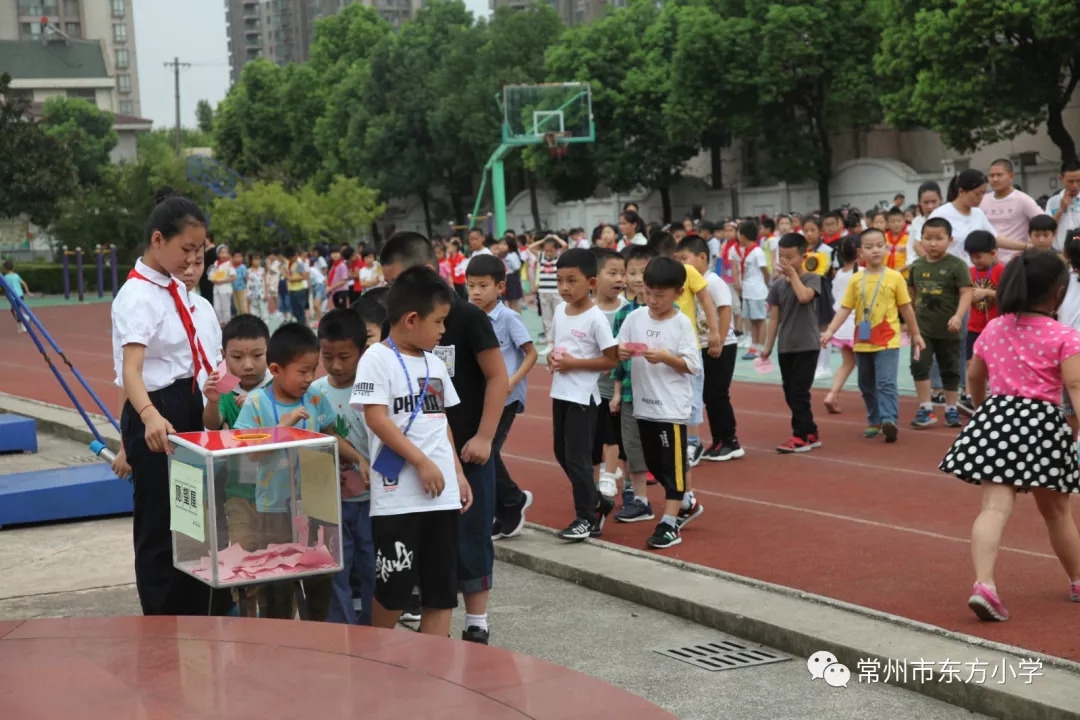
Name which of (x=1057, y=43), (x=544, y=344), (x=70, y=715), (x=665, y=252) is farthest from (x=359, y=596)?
(x=1057, y=43)

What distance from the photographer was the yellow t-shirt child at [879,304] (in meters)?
10.7

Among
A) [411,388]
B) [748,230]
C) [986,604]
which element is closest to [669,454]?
[986,604]

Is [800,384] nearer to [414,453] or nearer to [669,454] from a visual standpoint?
[669,454]

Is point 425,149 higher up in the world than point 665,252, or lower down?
higher up

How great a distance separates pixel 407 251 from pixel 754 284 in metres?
12.2

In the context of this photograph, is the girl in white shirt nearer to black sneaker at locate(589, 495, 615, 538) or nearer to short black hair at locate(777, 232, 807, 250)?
black sneaker at locate(589, 495, 615, 538)

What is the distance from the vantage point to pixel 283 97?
8119 cm

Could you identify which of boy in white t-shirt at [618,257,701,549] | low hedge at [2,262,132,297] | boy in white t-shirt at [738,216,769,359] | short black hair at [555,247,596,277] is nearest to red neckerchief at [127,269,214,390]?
short black hair at [555,247,596,277]

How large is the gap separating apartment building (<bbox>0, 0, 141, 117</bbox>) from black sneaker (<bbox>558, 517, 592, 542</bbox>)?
125206 mm

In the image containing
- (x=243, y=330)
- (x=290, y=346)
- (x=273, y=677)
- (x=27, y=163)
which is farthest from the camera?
(x=27, y=163)

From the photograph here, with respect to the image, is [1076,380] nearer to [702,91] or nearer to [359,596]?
[359,596]

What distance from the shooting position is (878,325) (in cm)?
1075

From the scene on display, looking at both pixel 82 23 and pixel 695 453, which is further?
pixel 82 23

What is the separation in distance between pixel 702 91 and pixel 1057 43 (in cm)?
1583
